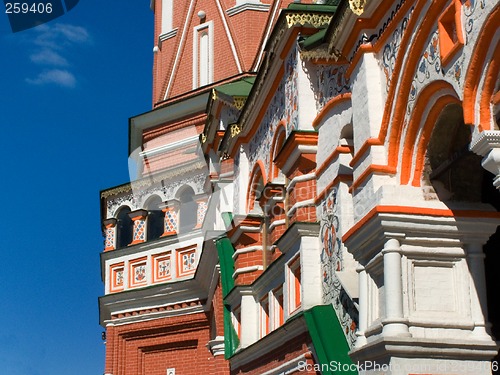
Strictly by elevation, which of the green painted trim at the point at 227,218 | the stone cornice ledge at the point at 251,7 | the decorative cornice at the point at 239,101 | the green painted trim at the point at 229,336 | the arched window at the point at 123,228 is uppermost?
the stone cornice ledge at the point at 251,7

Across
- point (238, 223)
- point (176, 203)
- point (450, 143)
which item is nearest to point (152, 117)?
point (176, 203)

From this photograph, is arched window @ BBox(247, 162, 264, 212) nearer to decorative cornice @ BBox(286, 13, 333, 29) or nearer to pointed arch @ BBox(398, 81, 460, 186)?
decorative cornice @ BBox(286, 13, 333, 29)

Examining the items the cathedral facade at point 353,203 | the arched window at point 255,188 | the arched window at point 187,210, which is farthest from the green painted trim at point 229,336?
the arched window at point 187,210

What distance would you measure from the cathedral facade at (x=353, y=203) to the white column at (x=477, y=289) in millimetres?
15

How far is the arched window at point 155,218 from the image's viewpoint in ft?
56.1

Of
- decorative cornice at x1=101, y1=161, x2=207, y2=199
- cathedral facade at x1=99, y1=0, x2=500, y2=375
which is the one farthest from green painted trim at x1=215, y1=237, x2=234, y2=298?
decorative cornice at x1=101, y1=161, x2=207, y2=199

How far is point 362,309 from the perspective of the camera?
6.92 metres

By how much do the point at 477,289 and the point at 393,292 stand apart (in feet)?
2.20

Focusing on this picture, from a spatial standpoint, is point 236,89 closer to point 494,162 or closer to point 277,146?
point 277,146

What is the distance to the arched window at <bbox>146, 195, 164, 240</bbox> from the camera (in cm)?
1711

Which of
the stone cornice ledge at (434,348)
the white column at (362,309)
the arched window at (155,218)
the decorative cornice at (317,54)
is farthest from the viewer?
the arched window at (155,218)

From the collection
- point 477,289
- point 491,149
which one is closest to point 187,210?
point 477,289

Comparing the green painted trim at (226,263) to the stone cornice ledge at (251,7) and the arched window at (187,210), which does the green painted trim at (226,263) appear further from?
the stone cornice ledge at (251,7)

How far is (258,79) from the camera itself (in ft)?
36.0
